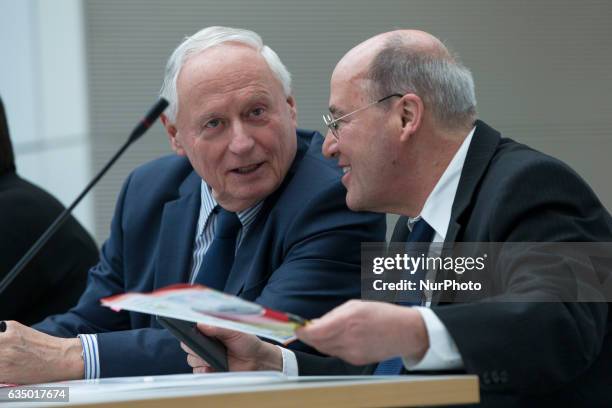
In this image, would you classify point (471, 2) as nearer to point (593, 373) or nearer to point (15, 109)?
point (15, 109)

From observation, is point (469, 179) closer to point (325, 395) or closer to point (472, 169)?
point (472, 169)

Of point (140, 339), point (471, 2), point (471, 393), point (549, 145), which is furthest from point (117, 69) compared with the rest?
point (471, 393)

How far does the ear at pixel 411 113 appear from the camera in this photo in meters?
2.16

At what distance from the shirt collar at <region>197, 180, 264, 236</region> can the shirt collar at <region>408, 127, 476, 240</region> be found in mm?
684

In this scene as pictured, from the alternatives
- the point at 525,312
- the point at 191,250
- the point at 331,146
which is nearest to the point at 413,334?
the point at 525,312

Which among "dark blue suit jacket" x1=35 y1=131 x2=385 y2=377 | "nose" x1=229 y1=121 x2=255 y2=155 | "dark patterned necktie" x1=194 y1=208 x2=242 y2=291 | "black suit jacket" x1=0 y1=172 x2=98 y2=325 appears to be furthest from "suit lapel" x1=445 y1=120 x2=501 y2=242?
"black suit jacket" x1=0 y1=172 x2=98 y2=325

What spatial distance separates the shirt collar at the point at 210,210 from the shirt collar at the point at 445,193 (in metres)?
0.68

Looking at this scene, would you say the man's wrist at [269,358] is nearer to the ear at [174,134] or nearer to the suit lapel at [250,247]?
the suit lapel at [250,247]

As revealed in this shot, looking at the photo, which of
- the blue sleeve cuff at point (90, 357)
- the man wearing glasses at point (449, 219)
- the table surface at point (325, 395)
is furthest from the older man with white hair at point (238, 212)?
the table surface at point (325, 395)

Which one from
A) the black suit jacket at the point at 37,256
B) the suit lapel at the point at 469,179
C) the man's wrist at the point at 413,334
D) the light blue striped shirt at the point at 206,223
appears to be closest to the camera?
the man's wrist at the point at 413,334

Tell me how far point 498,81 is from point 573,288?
3.36 meters

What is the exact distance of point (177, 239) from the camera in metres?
2.81

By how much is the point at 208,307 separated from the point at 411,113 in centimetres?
89

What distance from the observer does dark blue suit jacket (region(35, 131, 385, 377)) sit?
2367mm
